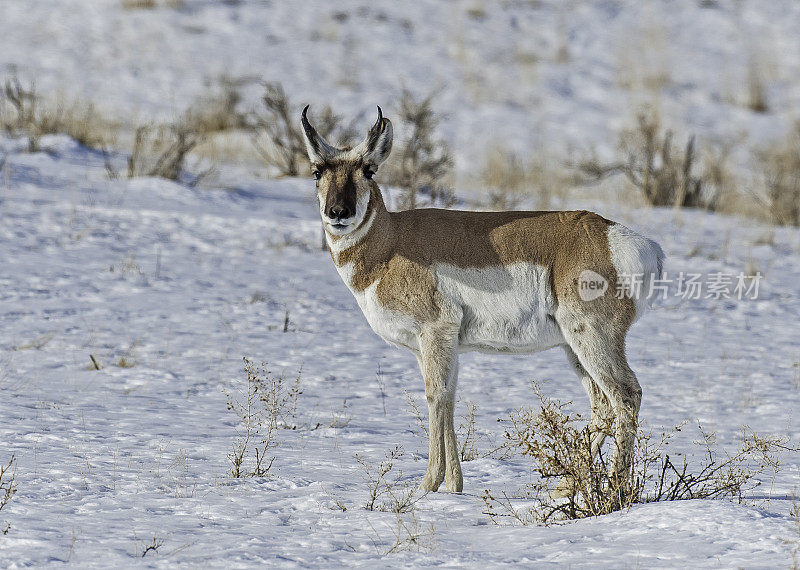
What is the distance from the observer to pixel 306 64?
23.1 meters

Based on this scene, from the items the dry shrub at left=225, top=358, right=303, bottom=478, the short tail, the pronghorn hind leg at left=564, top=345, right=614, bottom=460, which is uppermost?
the short tail

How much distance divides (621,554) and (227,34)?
72.0 ft

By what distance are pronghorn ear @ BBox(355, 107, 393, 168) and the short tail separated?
1463mm

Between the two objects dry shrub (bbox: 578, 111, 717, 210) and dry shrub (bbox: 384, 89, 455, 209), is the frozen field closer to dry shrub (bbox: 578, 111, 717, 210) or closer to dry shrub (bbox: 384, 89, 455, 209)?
dry shrub (bbox: 578, 111, 717, 210)

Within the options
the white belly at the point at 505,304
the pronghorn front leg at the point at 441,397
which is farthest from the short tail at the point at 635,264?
the pronghorn front leg at the point at 441,397

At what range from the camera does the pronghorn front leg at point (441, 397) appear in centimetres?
571

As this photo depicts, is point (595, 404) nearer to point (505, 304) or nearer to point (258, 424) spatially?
point (505, 304)

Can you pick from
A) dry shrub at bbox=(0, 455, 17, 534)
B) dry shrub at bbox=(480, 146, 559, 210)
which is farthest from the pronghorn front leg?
dry shrub at bbox=(480, 146, 559, 210)

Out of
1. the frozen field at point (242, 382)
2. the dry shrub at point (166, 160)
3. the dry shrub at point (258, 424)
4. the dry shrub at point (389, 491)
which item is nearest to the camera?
the frozen field at point (242, 382)

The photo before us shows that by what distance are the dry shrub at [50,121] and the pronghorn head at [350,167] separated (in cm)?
974

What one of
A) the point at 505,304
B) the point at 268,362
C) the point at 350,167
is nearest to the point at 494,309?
the point at 505,304

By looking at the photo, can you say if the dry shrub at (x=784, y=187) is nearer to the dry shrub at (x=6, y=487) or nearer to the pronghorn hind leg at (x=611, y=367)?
the pronghorn hind leg at (x=611, y=367)

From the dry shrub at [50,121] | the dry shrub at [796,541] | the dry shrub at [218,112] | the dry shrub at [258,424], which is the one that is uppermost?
the dry shrub at [218,112]

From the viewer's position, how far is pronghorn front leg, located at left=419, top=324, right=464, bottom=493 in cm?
571
